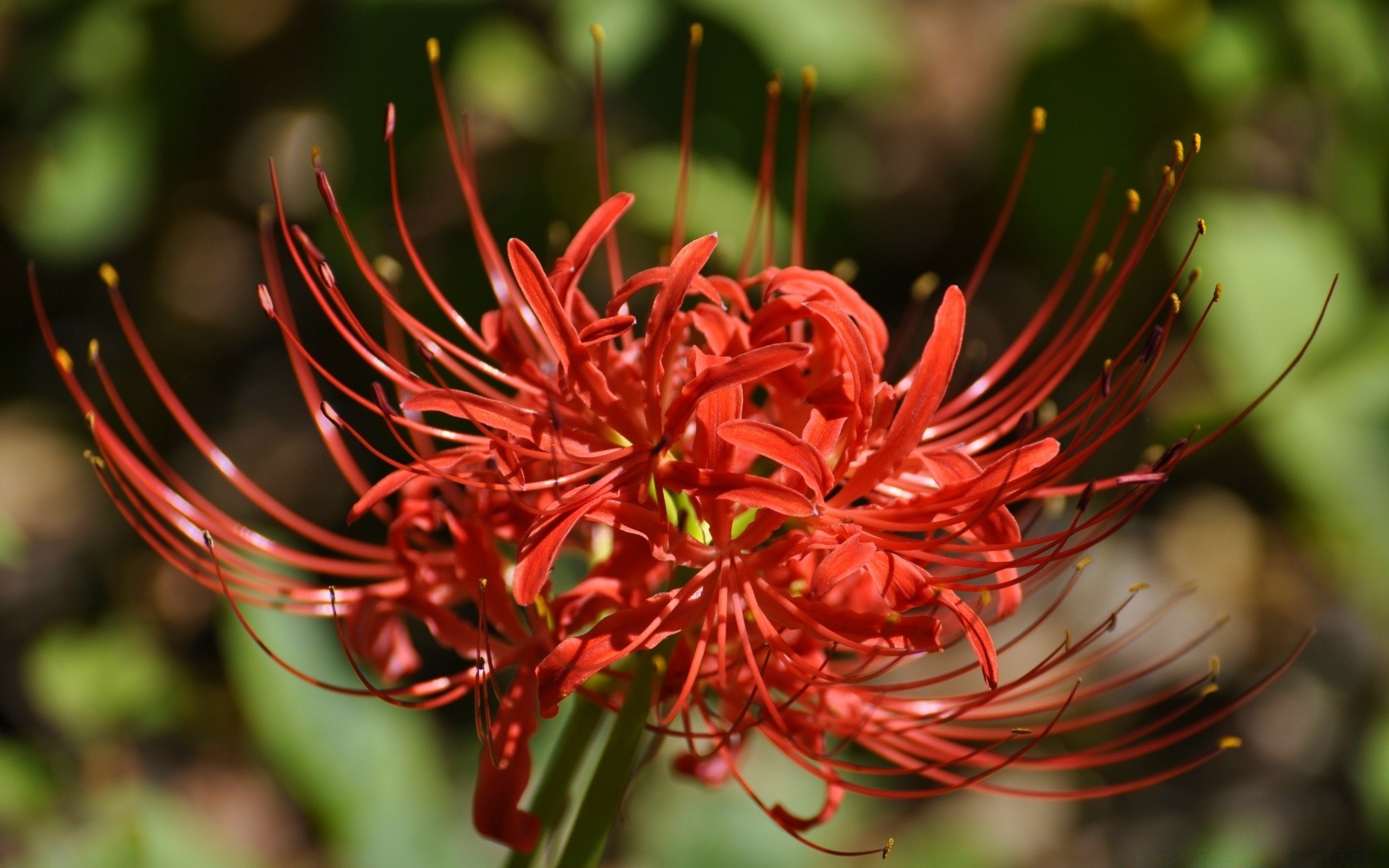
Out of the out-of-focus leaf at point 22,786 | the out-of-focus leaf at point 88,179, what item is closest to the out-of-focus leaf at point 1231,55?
the out-of-focus leaf at point 88,179

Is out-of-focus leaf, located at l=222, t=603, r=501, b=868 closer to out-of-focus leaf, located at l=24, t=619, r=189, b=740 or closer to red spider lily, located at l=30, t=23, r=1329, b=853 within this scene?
out-of-focus leaf, located at l=24, t=619, r=189, b=740

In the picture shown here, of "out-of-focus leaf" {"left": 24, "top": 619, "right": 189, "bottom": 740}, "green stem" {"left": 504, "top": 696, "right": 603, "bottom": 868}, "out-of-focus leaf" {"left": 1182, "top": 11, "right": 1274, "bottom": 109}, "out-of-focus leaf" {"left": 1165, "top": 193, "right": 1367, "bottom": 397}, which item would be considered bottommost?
"out-of-focus leaf" {"left": 24, "top": 619, "right": 189, "bottom": 740}

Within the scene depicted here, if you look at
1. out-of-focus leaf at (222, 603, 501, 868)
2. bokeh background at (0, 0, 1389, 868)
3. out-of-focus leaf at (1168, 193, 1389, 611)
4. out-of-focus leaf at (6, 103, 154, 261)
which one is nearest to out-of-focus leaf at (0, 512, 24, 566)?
bokeh background at (0, 0, 1389, 868)

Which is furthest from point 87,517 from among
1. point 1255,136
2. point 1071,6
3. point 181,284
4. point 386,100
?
point 1255,136

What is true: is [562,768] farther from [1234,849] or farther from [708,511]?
[1234,849]

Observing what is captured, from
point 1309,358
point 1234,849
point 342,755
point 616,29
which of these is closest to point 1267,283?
point 1309,358

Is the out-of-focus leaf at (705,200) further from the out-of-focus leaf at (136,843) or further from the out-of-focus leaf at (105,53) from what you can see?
the out-of-focus leaf at (136,843)
